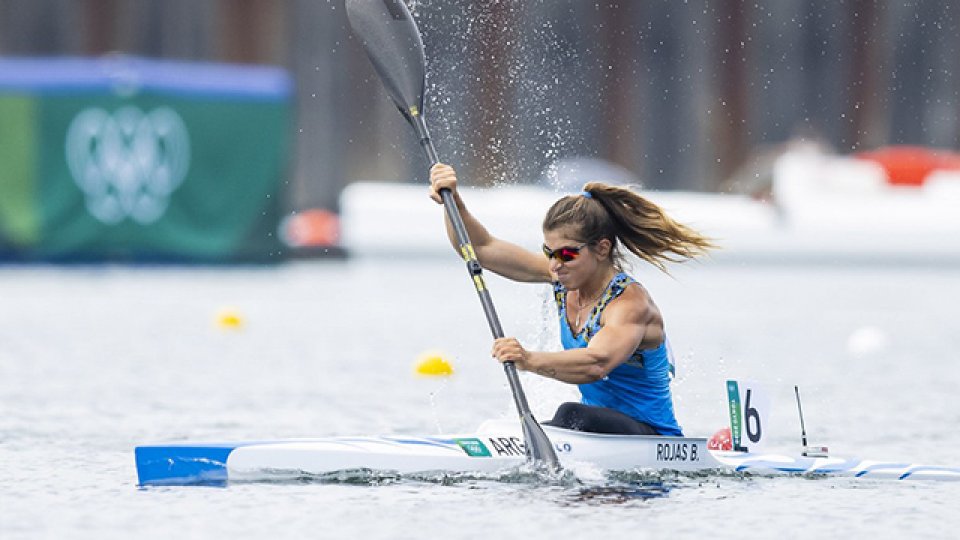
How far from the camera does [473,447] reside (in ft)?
25.3

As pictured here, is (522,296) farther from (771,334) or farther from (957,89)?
(957,89)

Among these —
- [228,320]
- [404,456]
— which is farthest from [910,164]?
[404,456]

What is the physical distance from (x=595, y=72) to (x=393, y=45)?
1665 cm

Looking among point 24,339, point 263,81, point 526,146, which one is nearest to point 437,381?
point 24,339

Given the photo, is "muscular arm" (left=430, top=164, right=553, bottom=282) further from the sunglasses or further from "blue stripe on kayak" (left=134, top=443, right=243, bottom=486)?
"blue stripe on kayak" (left=134, top=443, right=243, bottom=486)

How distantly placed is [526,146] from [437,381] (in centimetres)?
1590

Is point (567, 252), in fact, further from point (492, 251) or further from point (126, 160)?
point (126, 160)

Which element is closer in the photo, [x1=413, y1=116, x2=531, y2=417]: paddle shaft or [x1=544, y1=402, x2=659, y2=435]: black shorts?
[x1=544, y1=402, x2=659, y2=435]: black shorts

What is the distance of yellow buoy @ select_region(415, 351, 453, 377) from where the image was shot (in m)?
11.9

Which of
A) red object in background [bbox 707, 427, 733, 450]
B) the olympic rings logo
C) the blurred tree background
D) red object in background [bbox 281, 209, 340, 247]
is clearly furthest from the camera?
the blurred tree background

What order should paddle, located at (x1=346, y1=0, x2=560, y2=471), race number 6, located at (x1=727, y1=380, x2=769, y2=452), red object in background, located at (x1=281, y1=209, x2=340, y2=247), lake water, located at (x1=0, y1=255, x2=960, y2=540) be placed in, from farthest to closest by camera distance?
red object in background, located at (x1=281, y1=209, x2=340, y2=247) < paddle, located at (x1=346, y1=0, x2=560, y2=471) < race number 6, located at (x1=727, y1=380, x2=769, y2=452) < lake water, located at (x1=0, y1=255, x2=960, y2=540)

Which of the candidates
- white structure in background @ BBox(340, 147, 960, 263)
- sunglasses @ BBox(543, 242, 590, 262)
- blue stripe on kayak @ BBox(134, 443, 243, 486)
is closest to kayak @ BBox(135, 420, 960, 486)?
blue stripe on kayak @ BBox(134, 443, 243, 486)

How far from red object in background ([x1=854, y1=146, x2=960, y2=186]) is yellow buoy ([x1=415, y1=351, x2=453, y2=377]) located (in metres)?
13.8

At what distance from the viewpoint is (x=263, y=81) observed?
1997 centimetres
